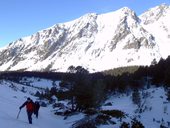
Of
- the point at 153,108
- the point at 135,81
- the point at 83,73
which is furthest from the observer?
the point at 135,81

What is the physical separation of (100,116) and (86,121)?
3.45 ft

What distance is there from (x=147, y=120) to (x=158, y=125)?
164 cm

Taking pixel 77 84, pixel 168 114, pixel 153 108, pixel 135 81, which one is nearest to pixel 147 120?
pixel 168 114

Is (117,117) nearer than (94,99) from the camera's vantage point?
Yes

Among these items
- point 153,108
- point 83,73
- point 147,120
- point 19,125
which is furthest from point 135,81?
point 19,125

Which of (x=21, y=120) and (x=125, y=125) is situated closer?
(x=125, y=125)

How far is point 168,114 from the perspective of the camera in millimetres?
31406

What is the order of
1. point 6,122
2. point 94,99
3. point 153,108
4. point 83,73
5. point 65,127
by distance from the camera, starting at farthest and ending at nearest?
point 83,73 < point 94,99 < point 153,108 < point 65,127 < point 6,122

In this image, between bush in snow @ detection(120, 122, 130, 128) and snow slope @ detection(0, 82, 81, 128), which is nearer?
snow slope @ detection(0, 82, 81, 128)

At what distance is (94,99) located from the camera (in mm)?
39438

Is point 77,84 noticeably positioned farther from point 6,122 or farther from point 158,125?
point 6,122

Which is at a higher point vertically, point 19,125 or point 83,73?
point 83,73

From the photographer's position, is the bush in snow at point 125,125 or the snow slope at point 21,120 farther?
the bush in snow at point 125,125

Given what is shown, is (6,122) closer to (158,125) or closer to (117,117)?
(117,117)
